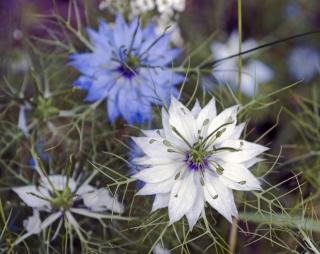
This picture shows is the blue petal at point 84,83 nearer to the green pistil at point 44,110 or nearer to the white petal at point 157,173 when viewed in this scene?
the green pistil at point 44,110

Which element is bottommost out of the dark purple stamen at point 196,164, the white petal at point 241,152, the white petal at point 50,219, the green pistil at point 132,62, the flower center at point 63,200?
the white petal at point 50,219

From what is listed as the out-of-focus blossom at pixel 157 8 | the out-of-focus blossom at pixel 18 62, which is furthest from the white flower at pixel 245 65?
the out-of-focus blossom at pixel 18 62

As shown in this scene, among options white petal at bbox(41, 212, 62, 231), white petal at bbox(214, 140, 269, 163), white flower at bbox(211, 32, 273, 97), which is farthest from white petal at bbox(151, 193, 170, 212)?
white flower at bbox(211, 32, 273, 97)

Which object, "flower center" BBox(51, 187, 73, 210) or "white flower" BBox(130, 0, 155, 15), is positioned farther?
"white flower" BBox(130, 0, 155, 15)

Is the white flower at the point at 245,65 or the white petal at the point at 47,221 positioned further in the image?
the white flower at the point at 245,65

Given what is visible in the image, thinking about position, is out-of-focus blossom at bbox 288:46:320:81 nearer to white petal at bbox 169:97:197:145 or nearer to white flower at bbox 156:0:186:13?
white flower at bbox 156:0:186:13

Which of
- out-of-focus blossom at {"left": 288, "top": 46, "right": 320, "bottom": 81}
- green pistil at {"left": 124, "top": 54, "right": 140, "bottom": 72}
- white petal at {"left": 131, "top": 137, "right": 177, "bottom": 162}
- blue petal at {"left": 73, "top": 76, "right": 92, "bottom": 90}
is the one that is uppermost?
green pistil at {"left": 124, "top": 54, "right": 140, "bottom": 72}

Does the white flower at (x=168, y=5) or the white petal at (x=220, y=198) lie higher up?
the white flower at (x=168, y=5)

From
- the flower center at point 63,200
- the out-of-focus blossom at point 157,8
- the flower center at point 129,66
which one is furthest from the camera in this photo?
the out-of-focus blossom at point 157,8
